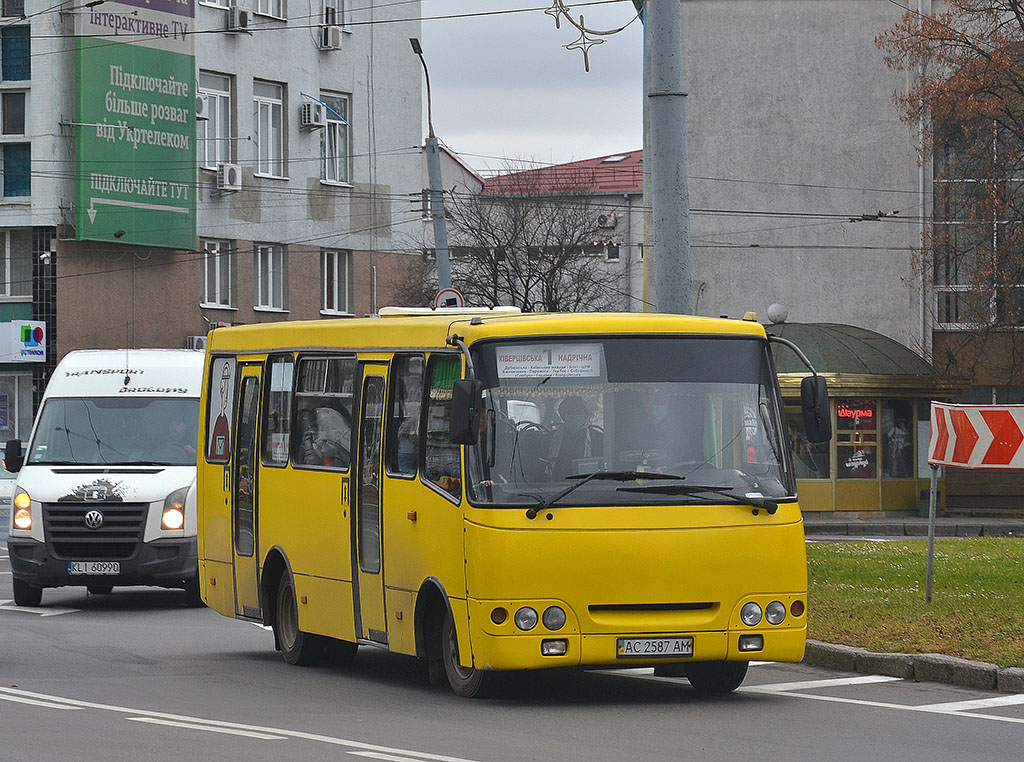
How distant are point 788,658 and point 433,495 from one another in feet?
7.51

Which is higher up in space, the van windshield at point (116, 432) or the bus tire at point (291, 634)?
the van windshield at point (116, 432)

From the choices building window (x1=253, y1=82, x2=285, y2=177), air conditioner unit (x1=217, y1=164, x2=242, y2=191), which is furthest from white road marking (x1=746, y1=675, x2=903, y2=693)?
building window (x1=253, y1=82, x2=285, y2=177)

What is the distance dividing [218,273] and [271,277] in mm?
1999

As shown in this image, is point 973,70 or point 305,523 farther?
point 973,70

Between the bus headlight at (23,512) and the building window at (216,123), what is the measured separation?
32.4 metres

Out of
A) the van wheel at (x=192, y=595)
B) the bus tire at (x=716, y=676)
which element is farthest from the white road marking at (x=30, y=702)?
the van wheel at (x=192, y=595)

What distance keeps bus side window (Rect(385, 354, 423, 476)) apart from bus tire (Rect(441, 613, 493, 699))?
1.06 m


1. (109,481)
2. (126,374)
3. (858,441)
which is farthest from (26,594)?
(858,441)

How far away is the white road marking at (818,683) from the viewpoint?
12095 mm

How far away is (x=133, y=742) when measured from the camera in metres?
9.48

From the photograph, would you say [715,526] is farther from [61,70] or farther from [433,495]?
[61,70]

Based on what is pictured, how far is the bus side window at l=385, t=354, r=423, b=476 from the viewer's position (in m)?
11.9

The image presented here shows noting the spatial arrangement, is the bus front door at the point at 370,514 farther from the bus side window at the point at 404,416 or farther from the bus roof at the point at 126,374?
the bus roof at the point at 126,374

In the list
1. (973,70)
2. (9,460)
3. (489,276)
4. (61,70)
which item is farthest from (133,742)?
(489,276)
